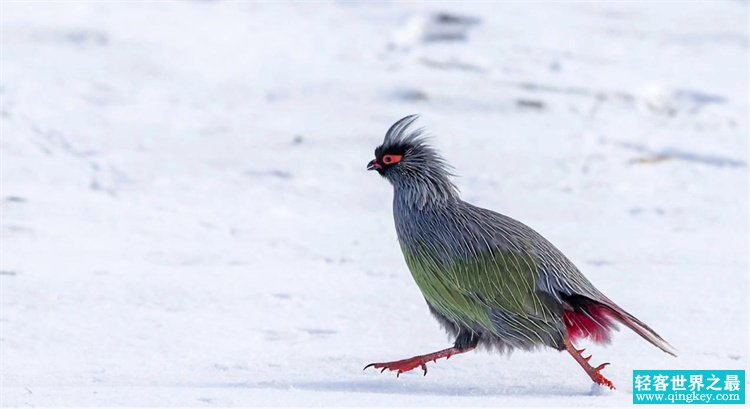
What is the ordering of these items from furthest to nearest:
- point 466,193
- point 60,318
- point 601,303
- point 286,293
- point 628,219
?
point 466,193 → point 628,219 → point 286,293 → point 60,318 → point 601,303

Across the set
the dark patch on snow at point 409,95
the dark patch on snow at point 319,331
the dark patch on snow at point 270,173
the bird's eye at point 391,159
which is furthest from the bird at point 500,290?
the dark patch on snow at point 409,95

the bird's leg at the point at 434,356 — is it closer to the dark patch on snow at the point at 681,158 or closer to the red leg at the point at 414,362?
the red leg at the point at 414,362

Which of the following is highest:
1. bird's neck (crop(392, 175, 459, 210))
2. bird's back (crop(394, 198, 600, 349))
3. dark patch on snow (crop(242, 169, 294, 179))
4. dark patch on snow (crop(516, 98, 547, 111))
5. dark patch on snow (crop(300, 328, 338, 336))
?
dark patch on snow (crop(516, 98, 547, 111))

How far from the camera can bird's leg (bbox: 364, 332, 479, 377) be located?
13.6 feet

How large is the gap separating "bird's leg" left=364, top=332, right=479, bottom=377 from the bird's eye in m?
0.77

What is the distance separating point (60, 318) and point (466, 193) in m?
3.43

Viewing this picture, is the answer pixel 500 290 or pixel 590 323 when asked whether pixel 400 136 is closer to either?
pixel 500 290

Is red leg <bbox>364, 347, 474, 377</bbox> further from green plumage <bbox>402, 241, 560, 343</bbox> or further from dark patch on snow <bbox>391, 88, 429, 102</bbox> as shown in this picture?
dark patch on snow <bbox>391, 88, 429, 102</bbox>

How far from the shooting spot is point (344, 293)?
5.48 metres

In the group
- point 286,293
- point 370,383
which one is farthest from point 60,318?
point 370,383

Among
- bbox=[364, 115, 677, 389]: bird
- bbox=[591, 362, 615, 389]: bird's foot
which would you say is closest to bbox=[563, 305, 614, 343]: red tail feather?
bbox=[364, 115, 677, 389]: bird

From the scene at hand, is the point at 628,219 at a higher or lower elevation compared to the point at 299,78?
lower

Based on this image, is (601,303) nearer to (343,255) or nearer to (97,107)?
(343,255)

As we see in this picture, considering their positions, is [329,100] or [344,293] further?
[329,100]
